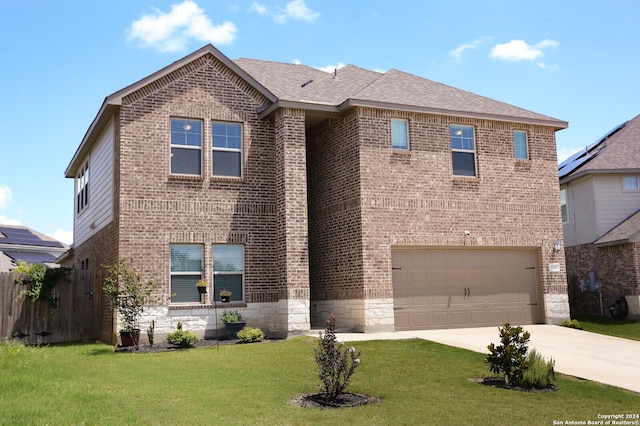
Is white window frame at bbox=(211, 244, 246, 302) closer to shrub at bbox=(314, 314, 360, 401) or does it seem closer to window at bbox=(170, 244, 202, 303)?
window at bbox=(170, 244, 202, 303)

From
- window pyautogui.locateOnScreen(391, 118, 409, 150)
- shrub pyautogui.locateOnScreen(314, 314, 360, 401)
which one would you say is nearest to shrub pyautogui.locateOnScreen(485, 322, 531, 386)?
shrub pyautogui.locateOnScreen(314, 314, 360, 401)

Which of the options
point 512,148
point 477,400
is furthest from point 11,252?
point 477,400

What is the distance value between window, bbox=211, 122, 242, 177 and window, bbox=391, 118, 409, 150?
4.49m

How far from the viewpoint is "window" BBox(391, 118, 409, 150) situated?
18.2m

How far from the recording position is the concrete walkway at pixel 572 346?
1135cm

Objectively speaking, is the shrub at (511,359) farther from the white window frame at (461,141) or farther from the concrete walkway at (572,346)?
the white window frame at (461,141)

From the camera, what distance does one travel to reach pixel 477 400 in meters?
8.95

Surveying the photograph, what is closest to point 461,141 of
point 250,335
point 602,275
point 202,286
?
point 602,275

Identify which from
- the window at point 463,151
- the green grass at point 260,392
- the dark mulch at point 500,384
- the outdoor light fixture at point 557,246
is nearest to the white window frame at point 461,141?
the window at point 463,151

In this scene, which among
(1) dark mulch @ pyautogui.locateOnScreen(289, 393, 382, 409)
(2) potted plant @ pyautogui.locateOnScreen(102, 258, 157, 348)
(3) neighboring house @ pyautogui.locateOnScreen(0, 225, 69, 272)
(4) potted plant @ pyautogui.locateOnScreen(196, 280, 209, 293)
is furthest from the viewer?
(3) neighboring house @ pyautogui.locateOnScreen(0, 225, 69, 272)

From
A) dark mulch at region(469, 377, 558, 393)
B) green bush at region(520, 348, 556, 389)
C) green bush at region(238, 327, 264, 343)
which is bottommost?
dark mulch at region(469, 377, 558, 393)

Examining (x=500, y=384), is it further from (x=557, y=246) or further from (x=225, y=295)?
(x=557, y=246)

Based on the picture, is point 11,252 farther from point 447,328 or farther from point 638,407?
point 638,407

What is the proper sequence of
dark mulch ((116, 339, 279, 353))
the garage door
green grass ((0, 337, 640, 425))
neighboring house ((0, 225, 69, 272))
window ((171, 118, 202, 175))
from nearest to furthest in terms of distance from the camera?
green grass ((0, 337, 640, 425)) → dark mulch ((116, 339, 279, 353)) → window ((171, 118, 202, 175)) → the garage door → neighboring house ((0, 225, 69, 272))
